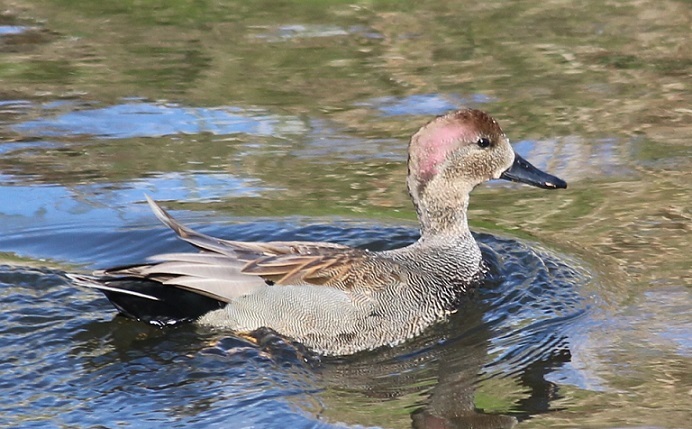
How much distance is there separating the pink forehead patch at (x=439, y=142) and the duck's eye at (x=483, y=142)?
2.6 inches

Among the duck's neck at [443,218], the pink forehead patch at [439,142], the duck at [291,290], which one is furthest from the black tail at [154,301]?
the pink forehead patch at [439,142]

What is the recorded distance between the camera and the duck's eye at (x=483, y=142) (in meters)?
7.39

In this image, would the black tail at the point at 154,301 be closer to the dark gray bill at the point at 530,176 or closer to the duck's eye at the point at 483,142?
the duck's eye at the point at 483,142

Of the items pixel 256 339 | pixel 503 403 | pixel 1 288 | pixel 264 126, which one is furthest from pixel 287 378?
pixel 264 126

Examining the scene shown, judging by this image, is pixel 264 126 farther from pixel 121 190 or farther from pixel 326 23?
pixel 326 23

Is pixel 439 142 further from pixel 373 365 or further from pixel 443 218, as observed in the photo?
pixel 373 365

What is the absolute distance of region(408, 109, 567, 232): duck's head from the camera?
7.33 meters

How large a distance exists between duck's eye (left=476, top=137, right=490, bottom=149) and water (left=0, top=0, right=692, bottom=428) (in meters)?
0.75

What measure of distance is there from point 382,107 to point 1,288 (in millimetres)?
3689

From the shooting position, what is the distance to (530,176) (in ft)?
24.7

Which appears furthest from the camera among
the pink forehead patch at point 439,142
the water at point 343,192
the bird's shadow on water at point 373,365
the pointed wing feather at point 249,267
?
the pink forehead patch at point 439,142

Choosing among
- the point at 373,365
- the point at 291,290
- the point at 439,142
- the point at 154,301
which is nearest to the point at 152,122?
the point at 439,142

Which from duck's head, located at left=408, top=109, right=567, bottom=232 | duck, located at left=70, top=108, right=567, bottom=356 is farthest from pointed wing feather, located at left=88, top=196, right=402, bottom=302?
duck's head, located at left=408, top=109, right=567, bottom=232

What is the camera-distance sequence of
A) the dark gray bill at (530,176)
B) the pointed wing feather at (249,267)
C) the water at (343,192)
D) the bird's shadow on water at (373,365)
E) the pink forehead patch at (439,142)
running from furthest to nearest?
the dark gray bill at (530,176)
the pink forehead patch at (439,142)
the pointed wing feather at (249,267)
the water at (343,192)
the bird's shadow on water at (373,365)
